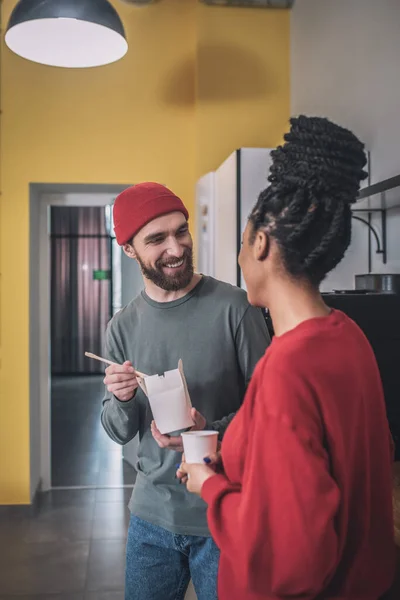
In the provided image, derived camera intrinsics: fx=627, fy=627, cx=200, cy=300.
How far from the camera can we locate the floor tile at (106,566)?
3.04 m

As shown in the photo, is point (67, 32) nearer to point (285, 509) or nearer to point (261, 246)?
point (261, 246)

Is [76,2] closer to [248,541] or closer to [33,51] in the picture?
[33,51]

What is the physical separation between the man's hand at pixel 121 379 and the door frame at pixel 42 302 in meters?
2.63

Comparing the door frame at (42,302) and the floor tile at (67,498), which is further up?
the door frame at (42,302)

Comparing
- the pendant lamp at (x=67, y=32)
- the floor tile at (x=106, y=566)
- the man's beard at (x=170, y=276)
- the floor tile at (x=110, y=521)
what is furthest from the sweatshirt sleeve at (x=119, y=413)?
the floor tile at (x=110, y=521)

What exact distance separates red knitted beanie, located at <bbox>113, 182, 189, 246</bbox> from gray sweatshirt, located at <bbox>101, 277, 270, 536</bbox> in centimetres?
21

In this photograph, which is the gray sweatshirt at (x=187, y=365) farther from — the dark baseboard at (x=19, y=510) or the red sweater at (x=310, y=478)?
the dark baseboard at (x=19, y=510)

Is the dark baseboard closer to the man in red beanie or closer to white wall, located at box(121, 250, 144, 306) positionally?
white wall, located at box(121, 250, 144, 306)

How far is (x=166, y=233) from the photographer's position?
1654 millimetres

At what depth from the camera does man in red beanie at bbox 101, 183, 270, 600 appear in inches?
61.0

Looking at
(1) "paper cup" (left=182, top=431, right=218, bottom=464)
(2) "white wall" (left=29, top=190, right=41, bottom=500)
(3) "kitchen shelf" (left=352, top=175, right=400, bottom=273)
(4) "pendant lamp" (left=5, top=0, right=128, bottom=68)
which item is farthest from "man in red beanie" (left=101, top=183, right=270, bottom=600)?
(2) "white wall" (left=29, top=190, right=41, bottom=500)

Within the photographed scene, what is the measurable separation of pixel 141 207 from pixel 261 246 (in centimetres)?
72

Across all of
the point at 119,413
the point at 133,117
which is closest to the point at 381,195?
the point at 119,413

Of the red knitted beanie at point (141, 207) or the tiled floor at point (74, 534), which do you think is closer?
the red knitted beanie at point (141, 207)
